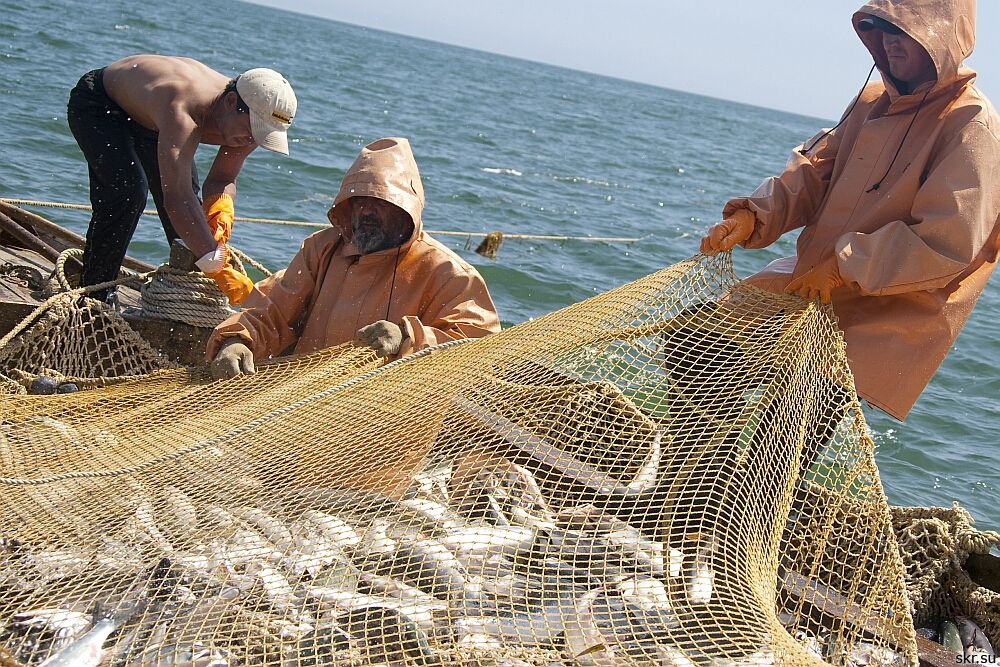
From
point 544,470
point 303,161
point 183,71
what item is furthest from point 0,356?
point 303,161

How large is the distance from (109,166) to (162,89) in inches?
24.9

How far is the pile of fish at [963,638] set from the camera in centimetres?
388

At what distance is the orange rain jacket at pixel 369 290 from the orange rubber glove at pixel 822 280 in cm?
138

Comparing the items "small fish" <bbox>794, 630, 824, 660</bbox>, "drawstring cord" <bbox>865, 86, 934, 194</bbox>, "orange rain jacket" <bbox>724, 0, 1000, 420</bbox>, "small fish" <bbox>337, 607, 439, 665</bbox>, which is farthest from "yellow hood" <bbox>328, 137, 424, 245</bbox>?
"small fish" <bbox>794, 630, 824, 660</bbox>

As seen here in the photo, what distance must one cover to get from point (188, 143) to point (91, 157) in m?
0.84

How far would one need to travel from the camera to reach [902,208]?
363cm

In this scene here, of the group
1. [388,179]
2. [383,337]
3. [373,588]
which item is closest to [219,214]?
[388,179]

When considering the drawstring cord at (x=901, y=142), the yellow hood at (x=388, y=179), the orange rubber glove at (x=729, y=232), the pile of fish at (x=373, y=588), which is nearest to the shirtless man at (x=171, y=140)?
the yellow hood at (x=388, y=179)

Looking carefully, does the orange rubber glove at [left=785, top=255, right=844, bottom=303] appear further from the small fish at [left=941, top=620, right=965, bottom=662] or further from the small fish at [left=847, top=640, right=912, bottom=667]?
the small fish at [left=941, top=620, right=965, bottom=662]

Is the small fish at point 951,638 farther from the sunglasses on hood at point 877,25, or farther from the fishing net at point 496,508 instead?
the sunglasses on hood at point 877,25

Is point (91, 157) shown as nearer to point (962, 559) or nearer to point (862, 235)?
point (862, 235)

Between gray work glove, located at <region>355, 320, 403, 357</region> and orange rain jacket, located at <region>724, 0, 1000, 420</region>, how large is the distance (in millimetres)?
1433

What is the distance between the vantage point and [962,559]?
445 cm

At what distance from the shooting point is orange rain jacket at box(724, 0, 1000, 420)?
11.1ft
